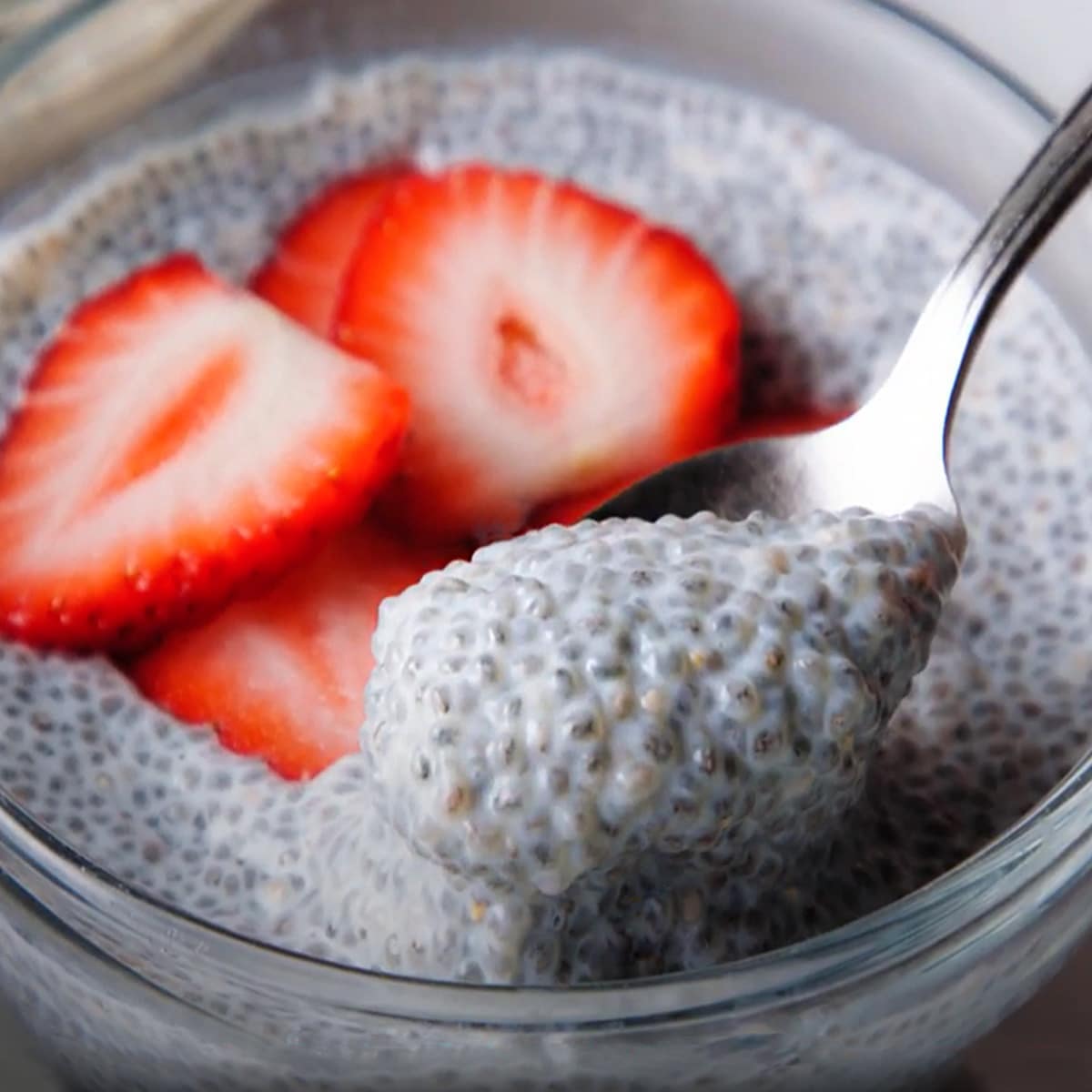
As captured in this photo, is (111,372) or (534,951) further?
(111,372)

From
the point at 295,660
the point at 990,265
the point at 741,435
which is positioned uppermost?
the point at 990,265

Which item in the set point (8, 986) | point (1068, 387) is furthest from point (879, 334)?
point (8, 986)

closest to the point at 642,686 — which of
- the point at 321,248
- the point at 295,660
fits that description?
the point at 295,660

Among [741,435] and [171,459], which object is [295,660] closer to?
[171,459]

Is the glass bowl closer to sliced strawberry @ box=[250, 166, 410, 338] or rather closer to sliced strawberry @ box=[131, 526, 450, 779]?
sliced strawberry @ box=[131, 526, 450, 779]

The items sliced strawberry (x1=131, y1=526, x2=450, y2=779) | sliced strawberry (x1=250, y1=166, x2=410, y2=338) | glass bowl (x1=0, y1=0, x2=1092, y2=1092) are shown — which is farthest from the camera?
sliced strawberry (x1=250, y1=166, x2=410, y2=338)

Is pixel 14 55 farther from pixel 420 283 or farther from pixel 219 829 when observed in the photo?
pixel 219 829

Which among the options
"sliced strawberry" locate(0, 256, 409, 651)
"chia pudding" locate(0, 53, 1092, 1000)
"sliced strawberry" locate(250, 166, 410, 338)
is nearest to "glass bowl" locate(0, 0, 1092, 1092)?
"chia pudding" locate(0, 53, 1092, 1000)
